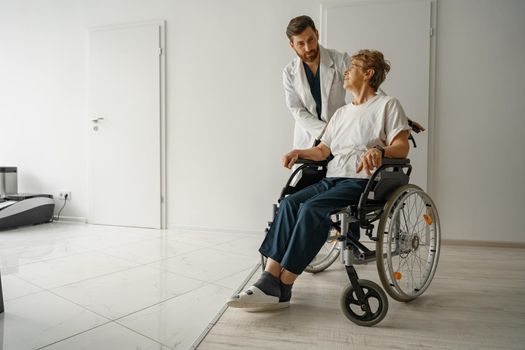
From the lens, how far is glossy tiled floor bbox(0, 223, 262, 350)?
4.00 ft

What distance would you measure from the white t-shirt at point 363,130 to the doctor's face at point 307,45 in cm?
40

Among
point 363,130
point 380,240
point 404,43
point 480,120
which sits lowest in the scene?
point 380,240

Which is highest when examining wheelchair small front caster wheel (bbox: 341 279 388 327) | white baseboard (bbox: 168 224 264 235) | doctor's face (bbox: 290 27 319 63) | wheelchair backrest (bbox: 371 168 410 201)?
doctor's face (bbox: 290 27 319 63)

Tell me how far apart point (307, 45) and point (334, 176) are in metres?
0.68

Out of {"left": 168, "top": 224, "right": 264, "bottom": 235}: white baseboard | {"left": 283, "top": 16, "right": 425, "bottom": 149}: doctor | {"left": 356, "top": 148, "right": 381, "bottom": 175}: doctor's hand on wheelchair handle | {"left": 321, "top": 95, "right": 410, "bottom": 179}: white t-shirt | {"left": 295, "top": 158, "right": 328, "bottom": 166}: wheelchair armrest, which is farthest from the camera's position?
{"left": 168, "top": 224, "right": 264, "bottom": 235}: white baseboard

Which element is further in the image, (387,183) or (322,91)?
(322,91)

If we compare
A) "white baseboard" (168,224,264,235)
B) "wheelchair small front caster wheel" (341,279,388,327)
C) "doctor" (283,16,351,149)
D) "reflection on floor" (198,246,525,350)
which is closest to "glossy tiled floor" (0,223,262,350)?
"white baseboard" (168,224,264,235)

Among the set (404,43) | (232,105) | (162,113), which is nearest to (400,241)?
(404,43)

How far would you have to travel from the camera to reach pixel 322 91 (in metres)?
1.86

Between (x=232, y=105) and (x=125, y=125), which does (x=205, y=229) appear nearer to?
(x=232, y=105)

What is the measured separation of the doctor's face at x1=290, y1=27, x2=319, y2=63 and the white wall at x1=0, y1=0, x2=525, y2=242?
3.50ft

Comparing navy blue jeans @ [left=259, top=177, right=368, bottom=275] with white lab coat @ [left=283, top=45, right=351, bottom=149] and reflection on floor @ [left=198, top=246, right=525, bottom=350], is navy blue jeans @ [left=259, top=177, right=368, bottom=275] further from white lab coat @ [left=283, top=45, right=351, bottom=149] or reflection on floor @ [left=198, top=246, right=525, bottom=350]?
white lab coat @ [left=283, top=45, right=351, bottom=149]

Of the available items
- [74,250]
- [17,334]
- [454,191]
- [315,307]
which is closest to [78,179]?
[74,250]

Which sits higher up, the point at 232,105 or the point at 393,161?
the point at 232,105
